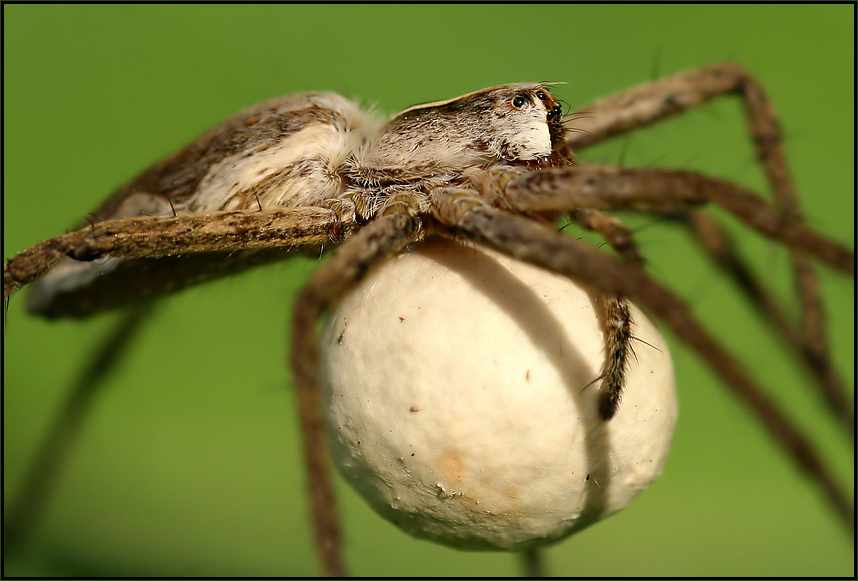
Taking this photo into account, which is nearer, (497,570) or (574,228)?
(574,228)

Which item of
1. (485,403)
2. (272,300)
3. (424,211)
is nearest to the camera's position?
(485,403)

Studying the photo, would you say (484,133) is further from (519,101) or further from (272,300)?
(272,300)

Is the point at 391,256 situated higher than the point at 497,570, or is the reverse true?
the point at 391,256

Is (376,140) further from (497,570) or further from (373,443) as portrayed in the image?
(497,570)

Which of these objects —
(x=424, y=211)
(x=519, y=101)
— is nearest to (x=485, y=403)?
(x=424, y=211)

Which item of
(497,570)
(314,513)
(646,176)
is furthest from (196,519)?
(646,176)

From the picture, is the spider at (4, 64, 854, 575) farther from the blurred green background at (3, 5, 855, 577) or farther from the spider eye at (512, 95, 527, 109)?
the blurred green background at (3, 5, 855, 577)

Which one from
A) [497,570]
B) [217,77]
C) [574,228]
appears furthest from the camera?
[217,77]
